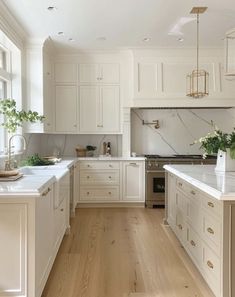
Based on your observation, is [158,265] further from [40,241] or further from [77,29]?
[77,29]

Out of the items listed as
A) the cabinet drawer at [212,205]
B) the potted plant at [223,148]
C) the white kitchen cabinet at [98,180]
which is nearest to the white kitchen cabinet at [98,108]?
the white kitchen cabinet at [98,180]

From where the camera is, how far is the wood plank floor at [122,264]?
8.20 ft

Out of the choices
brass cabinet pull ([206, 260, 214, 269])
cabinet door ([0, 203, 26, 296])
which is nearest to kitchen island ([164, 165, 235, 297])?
brass cabinet pull ([206, 260, 214, 269])

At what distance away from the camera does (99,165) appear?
5.34 metres

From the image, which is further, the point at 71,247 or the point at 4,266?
the point at 71,247

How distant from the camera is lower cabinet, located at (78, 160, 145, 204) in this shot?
5.34m

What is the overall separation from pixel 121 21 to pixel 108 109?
179 cm

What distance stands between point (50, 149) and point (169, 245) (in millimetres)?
3145

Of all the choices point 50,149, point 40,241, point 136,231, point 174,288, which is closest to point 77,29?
point 50,149

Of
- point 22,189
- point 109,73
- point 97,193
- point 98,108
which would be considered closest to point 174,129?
point 98,108

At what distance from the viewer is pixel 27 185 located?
2.14m

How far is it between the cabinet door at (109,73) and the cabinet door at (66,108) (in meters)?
0.55

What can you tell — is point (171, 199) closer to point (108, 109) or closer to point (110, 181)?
point (110, 181)

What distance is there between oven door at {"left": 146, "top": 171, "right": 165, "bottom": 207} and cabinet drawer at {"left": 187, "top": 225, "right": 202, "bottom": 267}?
231 cm
